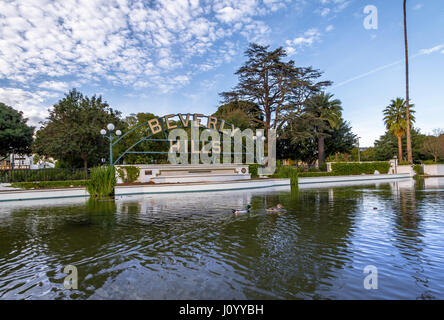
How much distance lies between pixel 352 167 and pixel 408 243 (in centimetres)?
3203

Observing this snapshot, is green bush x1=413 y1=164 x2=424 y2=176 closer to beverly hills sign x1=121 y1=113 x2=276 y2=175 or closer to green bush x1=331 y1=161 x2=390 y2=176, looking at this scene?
green bush x1=331 y1=161 x2=390 y2=176

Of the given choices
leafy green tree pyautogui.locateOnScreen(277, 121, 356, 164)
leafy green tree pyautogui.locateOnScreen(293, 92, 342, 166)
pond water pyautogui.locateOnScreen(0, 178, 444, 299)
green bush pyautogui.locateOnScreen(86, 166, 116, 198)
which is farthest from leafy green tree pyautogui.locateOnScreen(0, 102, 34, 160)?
leafy green tree pyautogui.locateOnScreen(277, 121, 356, 164)

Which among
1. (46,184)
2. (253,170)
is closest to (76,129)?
(46,184)

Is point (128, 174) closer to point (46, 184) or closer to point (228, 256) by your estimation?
point (46, 184)

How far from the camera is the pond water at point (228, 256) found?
4.20 meters

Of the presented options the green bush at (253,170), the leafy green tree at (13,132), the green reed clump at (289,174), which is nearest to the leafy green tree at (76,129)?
the leafy green tree at (13,132)

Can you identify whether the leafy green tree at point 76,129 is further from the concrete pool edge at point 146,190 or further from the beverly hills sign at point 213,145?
the concrete pool edge at point 146,190

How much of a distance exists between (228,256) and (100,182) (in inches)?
539

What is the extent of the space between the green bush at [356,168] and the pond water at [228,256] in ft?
85.2

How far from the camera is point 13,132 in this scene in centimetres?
2933

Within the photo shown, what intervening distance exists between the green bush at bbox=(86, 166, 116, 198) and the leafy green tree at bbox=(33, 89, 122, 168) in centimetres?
1310
